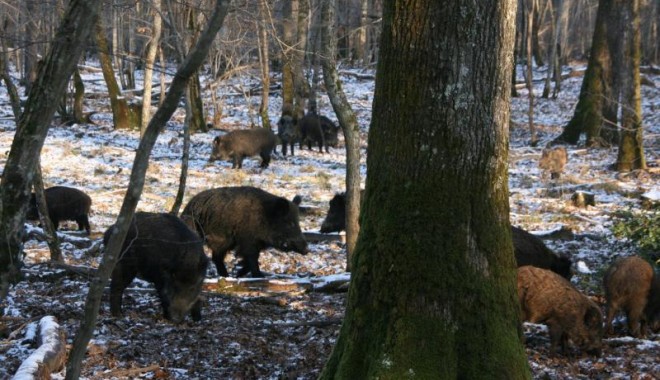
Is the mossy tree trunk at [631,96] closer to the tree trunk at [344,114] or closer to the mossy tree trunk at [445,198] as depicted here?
the tree trunk at [344,114]

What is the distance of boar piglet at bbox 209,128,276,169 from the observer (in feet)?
76.3

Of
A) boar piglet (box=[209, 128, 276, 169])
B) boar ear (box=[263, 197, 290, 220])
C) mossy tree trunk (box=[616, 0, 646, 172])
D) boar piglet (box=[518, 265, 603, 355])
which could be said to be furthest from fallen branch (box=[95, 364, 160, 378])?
boar piglet (box=[209, 128, 276, 169])

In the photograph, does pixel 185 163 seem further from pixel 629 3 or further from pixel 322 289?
pixel 629 3

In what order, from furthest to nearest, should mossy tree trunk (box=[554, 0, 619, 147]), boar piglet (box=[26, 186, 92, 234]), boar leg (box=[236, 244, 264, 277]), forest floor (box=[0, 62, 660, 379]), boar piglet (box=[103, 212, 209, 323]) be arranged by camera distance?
1. mossy tree trunk (box=[554, 0, 619, 147])
2. boar piglet (box=[26, 186, 92, 234])
3. boar leg (box=[236, 244, 264, 277])
4. boar piglet (box=[103, 212, 209, 323])
5. forest floor (box=[0, 62, 660, 379])

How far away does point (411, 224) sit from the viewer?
177 inches

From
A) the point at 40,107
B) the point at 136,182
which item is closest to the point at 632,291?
the point at 136,182

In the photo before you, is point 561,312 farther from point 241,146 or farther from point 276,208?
point 241,146

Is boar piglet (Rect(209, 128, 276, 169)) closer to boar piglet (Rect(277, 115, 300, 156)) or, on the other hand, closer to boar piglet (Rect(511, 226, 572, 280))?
boar piglet (Rect(277, 115, 300, 156))

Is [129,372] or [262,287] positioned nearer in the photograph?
[129,372]

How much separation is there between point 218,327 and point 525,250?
13.8ft

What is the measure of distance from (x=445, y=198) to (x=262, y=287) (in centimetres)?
588

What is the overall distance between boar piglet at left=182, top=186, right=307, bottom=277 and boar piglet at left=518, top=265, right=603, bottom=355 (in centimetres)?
497

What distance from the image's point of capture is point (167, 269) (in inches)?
328

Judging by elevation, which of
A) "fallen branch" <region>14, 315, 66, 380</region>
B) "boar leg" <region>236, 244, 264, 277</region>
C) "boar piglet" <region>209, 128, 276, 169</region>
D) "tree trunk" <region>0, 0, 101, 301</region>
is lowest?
"boar leg" <region>236, 244, 264, 277</region>
